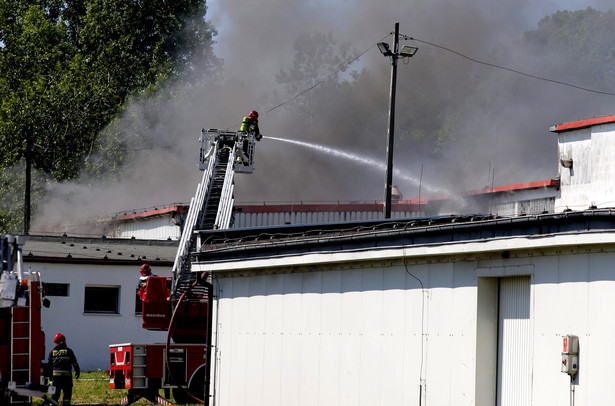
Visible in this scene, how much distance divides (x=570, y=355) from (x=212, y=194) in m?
12.1

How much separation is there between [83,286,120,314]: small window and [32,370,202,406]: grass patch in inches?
138

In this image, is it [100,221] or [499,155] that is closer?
[100,221]

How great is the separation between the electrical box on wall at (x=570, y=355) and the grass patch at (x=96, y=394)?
10746mm

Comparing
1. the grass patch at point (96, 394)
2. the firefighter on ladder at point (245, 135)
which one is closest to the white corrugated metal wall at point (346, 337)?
the grass patch at point (96, 394)

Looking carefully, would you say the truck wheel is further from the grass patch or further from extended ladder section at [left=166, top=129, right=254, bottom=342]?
extended ladder section at [left=166, top=129, right=254, bottom=342]

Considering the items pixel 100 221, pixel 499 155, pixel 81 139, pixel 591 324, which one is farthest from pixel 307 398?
pixel 499 155

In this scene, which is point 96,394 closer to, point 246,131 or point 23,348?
point 23,348

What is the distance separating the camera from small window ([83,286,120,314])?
27562 millimetres

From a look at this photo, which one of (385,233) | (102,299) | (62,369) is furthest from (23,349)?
(102,299)

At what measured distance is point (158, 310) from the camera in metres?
19.2

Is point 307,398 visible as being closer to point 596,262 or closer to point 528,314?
point 528,314

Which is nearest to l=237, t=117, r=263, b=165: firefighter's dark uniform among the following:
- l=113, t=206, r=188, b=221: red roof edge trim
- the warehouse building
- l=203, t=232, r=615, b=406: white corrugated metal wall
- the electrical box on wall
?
the warehouse building

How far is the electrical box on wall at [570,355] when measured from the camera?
35.4 ft

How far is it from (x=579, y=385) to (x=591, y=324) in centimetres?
66
